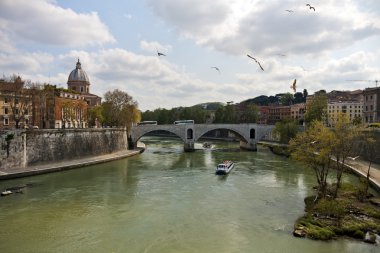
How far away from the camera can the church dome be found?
2894 inches

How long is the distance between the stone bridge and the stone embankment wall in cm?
946

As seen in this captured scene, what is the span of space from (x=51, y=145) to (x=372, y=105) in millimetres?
47227

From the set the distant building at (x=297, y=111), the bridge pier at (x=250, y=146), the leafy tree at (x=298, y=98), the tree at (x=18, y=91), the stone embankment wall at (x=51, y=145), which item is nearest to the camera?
the stone embankment wall at (x=51, y=145)

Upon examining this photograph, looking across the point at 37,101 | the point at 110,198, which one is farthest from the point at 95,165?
the point at 110,198

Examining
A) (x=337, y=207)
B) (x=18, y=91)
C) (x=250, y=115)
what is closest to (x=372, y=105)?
(x=250, y=115)

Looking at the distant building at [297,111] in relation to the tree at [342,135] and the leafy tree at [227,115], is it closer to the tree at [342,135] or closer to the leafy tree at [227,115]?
the leafy tree at [227,115]

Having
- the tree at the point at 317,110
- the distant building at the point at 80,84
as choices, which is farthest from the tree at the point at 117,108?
the tree at the point at 317,110

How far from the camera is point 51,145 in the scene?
119 ft

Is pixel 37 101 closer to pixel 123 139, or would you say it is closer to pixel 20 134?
pixel 20 134

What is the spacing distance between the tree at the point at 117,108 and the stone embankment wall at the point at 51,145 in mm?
6407

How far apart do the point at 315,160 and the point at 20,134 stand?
25035 millimetres

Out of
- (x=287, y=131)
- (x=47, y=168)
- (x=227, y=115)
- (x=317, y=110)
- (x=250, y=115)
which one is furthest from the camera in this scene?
(x=227, y=115)

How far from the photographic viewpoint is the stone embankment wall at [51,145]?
3158cm

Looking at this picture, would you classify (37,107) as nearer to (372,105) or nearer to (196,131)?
(196,131)
